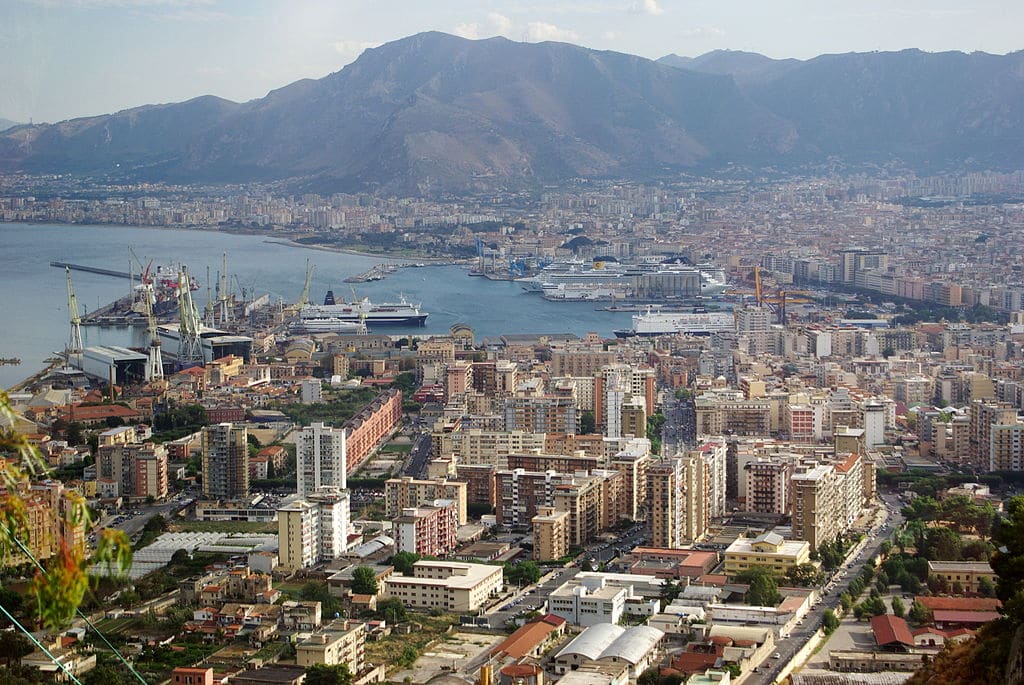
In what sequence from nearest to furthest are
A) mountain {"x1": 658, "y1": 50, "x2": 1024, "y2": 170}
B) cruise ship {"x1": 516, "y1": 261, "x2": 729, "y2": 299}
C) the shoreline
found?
cruise ship {"x1": 516, "y1": 261, "x2": 729, "y2": 299}
the shoreline
mountain {"x1": 658, "y1": 50, "x2": 1024, "y2": 170}

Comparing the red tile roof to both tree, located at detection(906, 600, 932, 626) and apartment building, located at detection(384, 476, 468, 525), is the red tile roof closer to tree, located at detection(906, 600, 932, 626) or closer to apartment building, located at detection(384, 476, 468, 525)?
tree, located at detection(906, 600, 932, 626)

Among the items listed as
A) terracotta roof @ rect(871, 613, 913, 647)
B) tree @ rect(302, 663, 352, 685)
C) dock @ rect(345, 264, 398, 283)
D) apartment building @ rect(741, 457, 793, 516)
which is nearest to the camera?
tree @ rect(302, 663, 352, 685)

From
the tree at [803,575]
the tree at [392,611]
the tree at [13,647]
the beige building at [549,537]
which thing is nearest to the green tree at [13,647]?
the tree at [13,647]

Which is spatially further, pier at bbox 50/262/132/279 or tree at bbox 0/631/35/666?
pier at bbox 50/262/132/279

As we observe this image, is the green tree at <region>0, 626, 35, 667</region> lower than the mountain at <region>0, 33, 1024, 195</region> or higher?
lower

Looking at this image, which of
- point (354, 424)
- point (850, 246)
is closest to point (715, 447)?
point (354, 424)

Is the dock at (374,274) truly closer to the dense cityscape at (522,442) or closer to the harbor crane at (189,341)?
the dense cityscape at (522,442)

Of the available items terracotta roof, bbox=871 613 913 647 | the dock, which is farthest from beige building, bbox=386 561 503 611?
the dock
